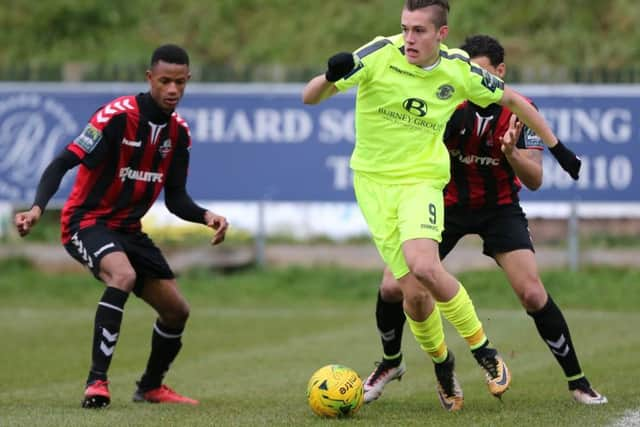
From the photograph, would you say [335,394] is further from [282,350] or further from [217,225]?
[282,350]

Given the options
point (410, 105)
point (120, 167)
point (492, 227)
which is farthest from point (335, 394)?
point (120, 167)

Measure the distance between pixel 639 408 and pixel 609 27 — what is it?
644 inches

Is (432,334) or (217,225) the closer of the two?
(432,334)

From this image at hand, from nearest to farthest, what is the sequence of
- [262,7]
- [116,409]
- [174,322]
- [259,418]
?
[259,418]
[116,409]
[174,322]
[262,7]

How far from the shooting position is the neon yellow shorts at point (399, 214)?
7254mm

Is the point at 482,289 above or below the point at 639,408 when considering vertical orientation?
below

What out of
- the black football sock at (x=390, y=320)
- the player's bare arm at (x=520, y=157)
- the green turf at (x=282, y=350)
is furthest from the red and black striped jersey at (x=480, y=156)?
the green turf at (x=282, y=350)

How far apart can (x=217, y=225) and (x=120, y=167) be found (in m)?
0.71

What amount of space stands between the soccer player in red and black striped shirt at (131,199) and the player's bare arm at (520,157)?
76.1 inches

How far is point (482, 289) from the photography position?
54.2ft

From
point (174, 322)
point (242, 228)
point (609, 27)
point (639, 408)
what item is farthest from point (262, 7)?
point (639, 408)

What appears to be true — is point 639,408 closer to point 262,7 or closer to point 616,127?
point 616,127

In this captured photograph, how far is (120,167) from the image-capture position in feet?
27.3

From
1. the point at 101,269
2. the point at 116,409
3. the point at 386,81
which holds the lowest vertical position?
the point at 116,409
